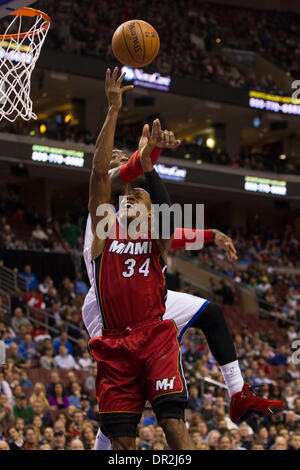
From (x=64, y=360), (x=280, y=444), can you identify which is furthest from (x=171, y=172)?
(x=280, y=444)

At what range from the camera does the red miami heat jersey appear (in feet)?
16.8

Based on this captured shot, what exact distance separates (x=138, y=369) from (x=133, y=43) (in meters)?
2.57

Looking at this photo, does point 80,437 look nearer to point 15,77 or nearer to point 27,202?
point 15,77

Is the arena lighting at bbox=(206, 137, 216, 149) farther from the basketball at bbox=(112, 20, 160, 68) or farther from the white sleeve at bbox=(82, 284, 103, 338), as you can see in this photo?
the white sleeve at bbox=(82, 284, 103, 338)

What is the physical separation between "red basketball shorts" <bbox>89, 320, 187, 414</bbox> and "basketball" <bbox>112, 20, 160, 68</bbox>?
2.23 meters

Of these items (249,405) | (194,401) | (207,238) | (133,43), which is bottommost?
(249,405)

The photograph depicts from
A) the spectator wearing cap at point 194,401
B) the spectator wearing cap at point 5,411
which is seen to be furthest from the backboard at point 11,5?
the spectator wearing cap at point 194,401

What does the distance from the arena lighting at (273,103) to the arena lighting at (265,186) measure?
2.76 m

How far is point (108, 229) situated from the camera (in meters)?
5.27

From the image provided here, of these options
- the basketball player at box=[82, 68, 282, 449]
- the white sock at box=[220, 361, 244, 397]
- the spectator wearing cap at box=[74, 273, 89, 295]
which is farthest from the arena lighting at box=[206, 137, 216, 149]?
the white sock at box=[220, 361, 244, 397]

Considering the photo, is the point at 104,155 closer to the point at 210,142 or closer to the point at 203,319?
the point at 203,319

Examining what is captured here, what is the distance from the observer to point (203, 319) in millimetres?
5965

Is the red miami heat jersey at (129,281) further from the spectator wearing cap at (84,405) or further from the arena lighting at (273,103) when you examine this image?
the arena lighting at (273,103)

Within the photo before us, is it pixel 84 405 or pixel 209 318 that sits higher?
pixel 209 318
